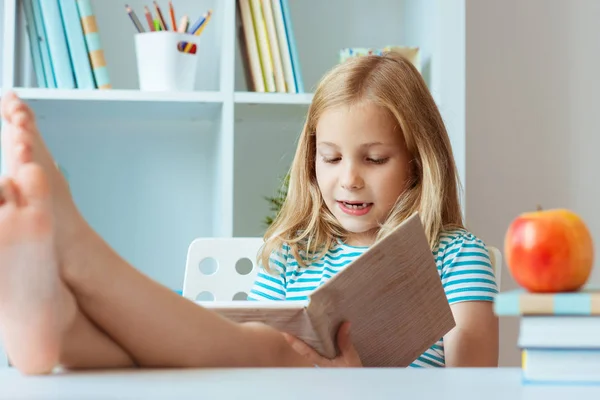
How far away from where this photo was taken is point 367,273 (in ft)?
2.63

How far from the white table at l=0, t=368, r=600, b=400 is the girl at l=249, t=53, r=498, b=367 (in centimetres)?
62

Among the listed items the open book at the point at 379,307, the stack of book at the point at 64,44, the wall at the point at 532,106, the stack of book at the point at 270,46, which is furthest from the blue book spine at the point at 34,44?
the open book at the point at 379,307

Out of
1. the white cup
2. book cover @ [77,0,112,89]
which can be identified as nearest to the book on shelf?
the white cup

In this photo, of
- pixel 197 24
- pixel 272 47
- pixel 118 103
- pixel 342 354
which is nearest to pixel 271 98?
pixel 272 47

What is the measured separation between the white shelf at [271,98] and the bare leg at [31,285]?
130 cm

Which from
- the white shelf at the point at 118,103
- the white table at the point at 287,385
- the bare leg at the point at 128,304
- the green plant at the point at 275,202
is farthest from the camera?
the green plant at the point at 275,202

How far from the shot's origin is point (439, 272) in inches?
51.7

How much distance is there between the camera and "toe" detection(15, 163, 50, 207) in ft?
1.96

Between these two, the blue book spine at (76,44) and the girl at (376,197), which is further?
the blue book spine at (76,44)

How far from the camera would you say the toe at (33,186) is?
60 cm

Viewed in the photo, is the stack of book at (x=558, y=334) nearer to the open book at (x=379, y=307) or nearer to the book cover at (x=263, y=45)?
the open book at (x=379, y=307)

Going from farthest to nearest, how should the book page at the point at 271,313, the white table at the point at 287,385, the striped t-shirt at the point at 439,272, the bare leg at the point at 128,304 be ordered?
the striped t-shirt at the point at 439,272, the book page at the point at 271,313, the bare leg at the point at 128,304, the white table at the point at 287,385

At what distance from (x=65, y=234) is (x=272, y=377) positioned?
0.18 meters

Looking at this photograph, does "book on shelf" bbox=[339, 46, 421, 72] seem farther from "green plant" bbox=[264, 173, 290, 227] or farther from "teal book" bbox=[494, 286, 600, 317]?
"teal book" bbox=[494, 286, 600, 317]
